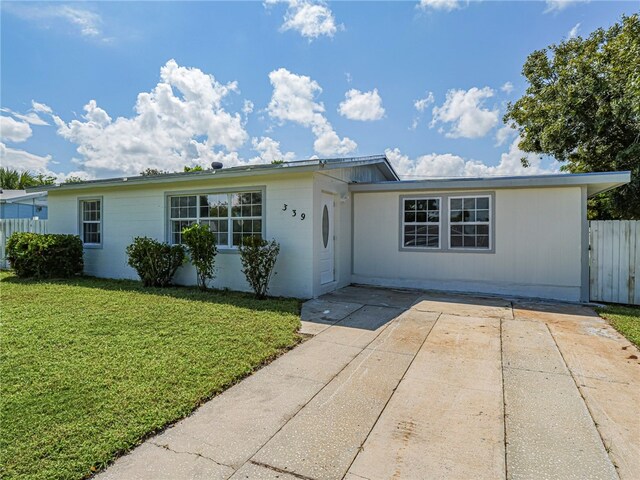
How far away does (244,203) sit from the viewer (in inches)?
340

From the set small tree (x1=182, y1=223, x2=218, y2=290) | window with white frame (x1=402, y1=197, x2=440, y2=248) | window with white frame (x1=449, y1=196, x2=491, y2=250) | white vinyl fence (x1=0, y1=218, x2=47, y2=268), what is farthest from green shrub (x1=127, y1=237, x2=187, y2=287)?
window with white frame (x1=449, y1=196, x2=491, y2=250)

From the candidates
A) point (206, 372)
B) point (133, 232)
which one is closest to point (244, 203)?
→ point (133, 232)

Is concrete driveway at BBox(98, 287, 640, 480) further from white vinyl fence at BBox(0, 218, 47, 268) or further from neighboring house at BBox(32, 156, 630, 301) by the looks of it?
white vinyl fence at BBox(0, 218, 47, 268)

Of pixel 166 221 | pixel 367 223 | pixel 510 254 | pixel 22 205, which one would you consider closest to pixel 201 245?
pixel 166 221

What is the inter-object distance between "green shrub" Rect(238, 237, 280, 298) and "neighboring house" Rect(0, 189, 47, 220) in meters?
17.6

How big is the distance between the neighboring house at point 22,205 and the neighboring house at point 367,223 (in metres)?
12.9

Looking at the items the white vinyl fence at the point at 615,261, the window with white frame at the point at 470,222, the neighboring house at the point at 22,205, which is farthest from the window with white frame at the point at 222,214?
the neighboring house at the point at 22,205

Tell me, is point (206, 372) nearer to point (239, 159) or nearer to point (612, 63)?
point (612, 63)

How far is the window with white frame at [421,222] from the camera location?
9.06m

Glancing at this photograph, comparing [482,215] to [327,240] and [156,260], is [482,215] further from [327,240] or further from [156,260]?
[156,260]

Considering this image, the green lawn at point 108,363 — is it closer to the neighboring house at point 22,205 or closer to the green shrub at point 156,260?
the green shrub at point 156,260

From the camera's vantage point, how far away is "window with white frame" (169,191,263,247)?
27.9 ft

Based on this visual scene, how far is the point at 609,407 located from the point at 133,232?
10.6m

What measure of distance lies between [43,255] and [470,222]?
11.3 metres
